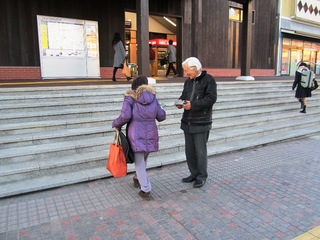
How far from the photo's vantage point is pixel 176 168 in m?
4.72

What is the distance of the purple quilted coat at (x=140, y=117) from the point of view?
3393 mm

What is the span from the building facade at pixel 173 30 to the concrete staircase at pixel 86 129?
2.68m

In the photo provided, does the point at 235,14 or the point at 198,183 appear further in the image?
the point at 235,14

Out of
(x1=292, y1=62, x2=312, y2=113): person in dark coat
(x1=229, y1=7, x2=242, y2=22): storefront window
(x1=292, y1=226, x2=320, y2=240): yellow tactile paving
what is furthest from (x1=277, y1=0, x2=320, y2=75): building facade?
(x1=292, y1=226, x2=320, y2=240): yellow tactile paving

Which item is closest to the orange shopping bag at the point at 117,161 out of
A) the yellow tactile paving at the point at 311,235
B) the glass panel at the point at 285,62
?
the yellow tactile paving at the point at 311,235

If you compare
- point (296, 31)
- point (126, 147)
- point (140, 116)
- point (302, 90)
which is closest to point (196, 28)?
point (302, 90)

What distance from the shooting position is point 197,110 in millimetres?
3725

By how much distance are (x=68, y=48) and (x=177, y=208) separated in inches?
337

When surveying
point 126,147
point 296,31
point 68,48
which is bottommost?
point 126,147

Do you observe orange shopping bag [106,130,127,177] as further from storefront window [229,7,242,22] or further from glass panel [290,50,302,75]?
glass panel [290,50,302,75]

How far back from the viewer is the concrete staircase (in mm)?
4188

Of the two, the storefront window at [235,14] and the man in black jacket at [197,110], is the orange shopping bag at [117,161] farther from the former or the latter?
the storefront window at [235,14]

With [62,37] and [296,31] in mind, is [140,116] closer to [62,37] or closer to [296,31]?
[62,37]

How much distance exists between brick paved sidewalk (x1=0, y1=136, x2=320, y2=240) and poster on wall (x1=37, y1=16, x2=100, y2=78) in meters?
7.13
